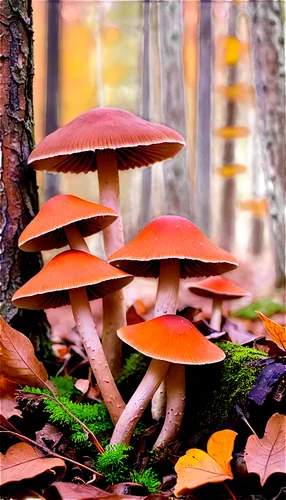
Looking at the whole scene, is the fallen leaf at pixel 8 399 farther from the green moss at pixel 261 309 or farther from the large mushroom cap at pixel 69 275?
the green moss at pixel 261 309

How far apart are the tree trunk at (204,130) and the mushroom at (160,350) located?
23.4 ft

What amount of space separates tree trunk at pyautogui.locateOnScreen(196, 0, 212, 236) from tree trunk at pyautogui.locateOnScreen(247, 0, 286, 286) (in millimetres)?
2946

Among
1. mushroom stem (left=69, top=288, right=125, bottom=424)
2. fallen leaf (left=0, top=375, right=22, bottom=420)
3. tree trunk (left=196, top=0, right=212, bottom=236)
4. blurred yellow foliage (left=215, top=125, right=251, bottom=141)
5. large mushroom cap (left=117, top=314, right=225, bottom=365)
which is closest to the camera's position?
large mushroom cap (left=117, top=314, right=225, bottom=365)

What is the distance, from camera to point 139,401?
6.12 ft

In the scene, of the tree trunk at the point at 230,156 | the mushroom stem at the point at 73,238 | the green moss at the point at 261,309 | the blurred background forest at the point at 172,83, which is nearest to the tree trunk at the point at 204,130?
the blurred background forest at the point at 172,83

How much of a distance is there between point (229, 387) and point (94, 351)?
60 cm

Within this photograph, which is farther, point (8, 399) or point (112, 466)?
→ point (8, 399)

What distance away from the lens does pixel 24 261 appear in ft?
8.01

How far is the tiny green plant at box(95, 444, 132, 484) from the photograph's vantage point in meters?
1.69

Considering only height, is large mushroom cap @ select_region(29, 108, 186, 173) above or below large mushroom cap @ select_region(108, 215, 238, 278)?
above

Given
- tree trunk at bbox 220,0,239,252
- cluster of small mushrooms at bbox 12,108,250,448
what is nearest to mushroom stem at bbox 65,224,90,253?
cluster of small mushrooms at bbox 12,108,250,448

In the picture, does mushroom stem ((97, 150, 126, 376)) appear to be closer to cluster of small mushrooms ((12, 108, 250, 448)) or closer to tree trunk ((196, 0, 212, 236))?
cluster of small mushrooms ((12, 108, 250, 448))

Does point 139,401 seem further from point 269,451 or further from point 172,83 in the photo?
point 172,83

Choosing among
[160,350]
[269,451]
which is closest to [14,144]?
[160,350]
